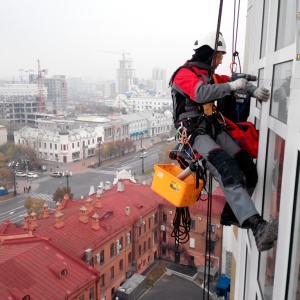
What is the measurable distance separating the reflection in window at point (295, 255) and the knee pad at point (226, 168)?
58 centimetres

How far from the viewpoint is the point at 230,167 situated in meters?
2.09

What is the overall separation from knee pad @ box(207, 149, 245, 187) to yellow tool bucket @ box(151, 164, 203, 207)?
0.26 metres

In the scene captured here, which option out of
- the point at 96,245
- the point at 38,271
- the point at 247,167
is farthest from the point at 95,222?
the point at 247,167

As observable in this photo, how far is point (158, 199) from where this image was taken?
641 inches

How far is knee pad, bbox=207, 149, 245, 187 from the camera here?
2.04 m

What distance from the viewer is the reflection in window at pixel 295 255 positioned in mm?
1423

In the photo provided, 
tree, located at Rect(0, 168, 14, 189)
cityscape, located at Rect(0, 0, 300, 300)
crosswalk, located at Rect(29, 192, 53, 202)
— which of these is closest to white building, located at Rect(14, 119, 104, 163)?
cityscape, located at Rect(0, 0, 300, 300)

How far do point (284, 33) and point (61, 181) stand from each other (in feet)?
91.4

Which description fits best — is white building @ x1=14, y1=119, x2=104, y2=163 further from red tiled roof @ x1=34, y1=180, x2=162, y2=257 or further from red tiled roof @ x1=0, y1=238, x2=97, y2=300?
red tiled roof @ x1=0, y1=238, x2=97, y2=300

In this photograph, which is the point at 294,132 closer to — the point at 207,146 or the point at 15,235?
the point at 207,146

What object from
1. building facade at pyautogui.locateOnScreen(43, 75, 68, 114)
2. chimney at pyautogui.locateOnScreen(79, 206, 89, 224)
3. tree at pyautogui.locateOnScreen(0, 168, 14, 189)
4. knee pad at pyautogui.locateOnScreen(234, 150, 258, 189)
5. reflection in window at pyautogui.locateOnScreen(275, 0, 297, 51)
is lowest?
tree at pyautogui.locateOnScreen(0, 168, 14, 189)

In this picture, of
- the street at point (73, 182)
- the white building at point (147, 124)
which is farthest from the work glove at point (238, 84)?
the white building at point (147, 124)

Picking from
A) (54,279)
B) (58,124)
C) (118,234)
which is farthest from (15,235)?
(58,124)

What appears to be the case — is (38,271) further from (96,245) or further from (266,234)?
(266,234)
